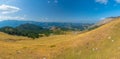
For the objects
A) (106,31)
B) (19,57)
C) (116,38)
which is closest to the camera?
(19,57)

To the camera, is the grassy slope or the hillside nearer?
the hillside

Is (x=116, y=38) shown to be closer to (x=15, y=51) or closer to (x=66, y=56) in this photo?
(x=66, y=56)

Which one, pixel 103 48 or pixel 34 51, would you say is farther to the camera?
pixel 34 51

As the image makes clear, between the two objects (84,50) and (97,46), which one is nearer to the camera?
(84,50)

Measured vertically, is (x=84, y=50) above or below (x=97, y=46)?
below

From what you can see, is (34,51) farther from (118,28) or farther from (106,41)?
(118,28)

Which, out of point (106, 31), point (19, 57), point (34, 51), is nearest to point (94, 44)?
point (106, 31)

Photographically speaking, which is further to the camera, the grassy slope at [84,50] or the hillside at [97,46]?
the grassy slope at [84,50]

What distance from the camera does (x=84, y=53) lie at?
299 feet

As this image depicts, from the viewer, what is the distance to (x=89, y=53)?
3561 inches

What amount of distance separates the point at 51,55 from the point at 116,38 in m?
30.5

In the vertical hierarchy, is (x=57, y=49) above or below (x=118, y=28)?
below

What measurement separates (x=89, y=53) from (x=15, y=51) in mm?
33637

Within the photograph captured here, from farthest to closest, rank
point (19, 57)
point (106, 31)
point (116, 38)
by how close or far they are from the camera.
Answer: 1. point (106, 31)
2. point (116, 38)
3. point (19, 57)
